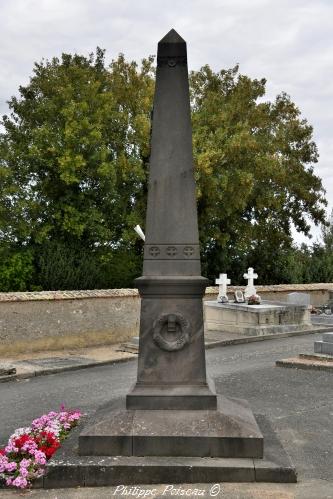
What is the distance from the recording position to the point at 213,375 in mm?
11234

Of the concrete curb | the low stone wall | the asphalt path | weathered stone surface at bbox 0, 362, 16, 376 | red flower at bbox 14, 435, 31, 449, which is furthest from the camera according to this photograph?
the low stone wall

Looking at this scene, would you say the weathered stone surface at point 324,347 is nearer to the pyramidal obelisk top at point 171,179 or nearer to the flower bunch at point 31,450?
the pyramidal obelisk top at point 171,179

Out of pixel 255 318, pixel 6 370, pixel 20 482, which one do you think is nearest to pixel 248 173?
pixel 255 318

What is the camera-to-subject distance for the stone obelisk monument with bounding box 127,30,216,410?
5.93 metres

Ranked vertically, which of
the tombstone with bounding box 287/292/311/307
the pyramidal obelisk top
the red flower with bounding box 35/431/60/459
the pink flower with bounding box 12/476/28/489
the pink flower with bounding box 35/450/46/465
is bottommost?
the pink flower with bounding box 12/476/28/489

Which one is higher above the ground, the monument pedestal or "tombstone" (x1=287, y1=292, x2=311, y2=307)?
"tombstone" (x1=287, y1=292, x2=311, y2=307)

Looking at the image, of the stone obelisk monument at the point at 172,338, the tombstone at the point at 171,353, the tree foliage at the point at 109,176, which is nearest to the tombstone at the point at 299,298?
the tree foliage at the point at 109,176

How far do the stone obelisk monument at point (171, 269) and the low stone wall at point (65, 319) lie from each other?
9.47m

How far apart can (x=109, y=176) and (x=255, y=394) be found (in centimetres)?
1284

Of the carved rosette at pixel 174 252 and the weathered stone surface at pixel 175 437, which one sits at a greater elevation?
the carved rosette at pixel 174 252

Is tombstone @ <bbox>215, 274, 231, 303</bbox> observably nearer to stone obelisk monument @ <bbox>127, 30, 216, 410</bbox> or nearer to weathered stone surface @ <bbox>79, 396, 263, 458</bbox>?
stone obelisk monument @ <bbox>127, 30, 216, 410</bbox>

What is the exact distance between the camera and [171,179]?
6137 millimetres

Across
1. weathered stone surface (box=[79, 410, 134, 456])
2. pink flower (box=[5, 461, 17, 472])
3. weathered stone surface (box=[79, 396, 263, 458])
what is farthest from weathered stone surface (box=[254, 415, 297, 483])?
pink flower (box=[5, 461, 17, 472])

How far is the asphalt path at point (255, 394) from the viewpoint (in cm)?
645
